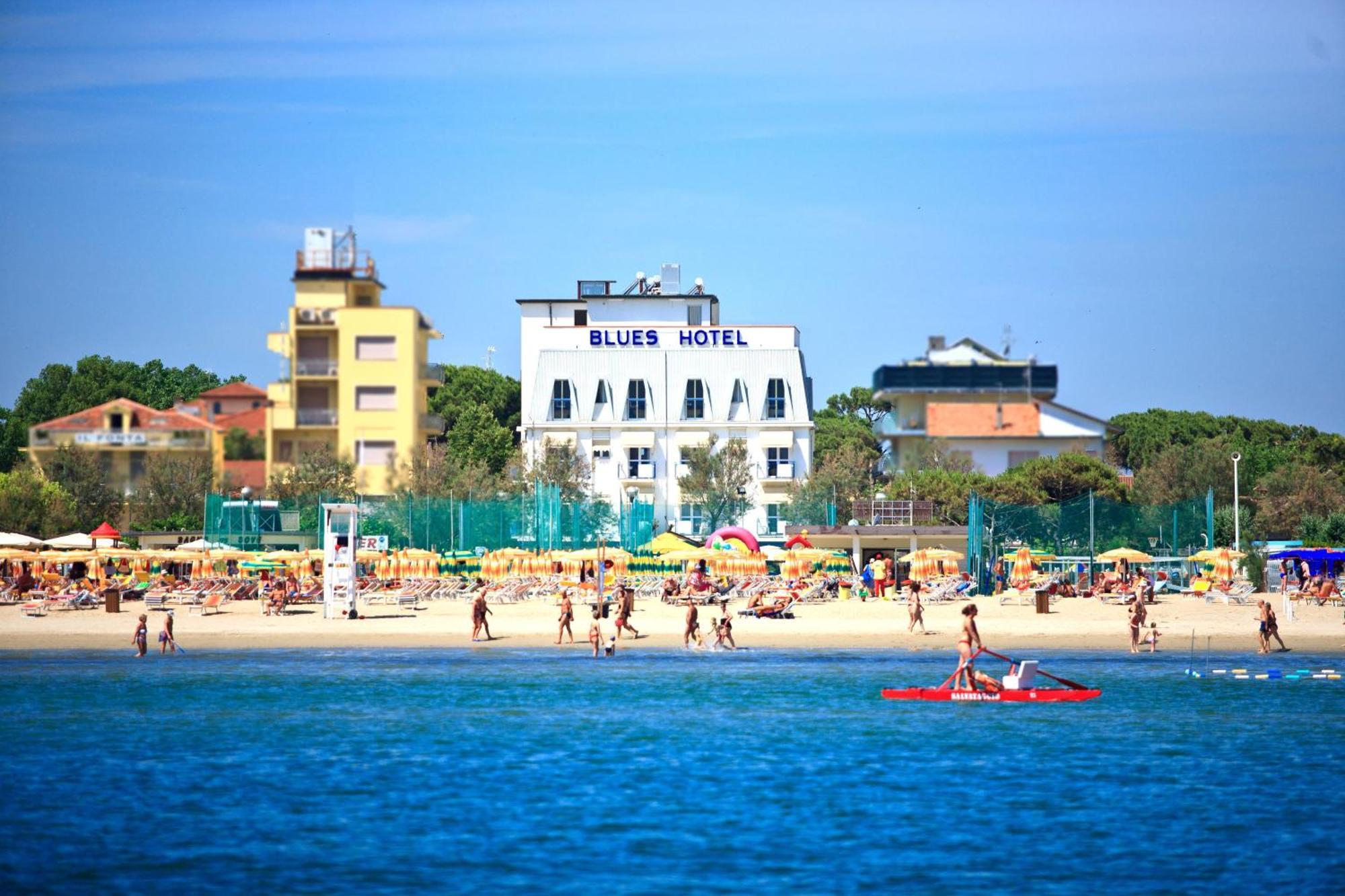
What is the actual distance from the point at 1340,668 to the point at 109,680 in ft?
89.1

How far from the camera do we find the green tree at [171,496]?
61.2m

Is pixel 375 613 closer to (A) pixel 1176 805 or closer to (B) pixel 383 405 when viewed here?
(B) pixel 383 405

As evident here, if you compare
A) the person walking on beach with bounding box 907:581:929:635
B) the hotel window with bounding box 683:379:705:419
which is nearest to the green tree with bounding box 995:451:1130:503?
the hotel window with bounding box 683:379:705:419

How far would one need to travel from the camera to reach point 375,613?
4725 centimetres

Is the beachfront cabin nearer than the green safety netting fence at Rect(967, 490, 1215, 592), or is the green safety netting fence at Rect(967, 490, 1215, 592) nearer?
the green safety netting fence at Rect(967, 490, 1215, 592)

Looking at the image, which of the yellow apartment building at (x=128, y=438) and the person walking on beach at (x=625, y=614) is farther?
the yellow apartment building at (x=128, y=438)

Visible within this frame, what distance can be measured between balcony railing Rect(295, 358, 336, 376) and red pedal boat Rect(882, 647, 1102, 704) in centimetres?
3189

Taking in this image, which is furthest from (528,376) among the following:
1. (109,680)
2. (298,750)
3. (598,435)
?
(298,750)

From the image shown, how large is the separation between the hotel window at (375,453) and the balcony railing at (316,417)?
2096 millimetres

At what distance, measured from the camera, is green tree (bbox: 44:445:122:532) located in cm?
6084

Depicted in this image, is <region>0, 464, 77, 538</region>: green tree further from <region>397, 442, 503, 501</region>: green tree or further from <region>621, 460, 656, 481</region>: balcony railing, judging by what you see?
<region>621, 460, 656, 481</region>: balcony railing

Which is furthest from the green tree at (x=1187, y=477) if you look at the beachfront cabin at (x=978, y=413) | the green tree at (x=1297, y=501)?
the beachfront cabin at (x=978, y=413)

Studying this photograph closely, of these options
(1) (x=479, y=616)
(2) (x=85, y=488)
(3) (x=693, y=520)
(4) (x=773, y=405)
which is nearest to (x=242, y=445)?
(1) (x=479, y=616)

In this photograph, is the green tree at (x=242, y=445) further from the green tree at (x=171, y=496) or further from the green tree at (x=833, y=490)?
the green tree at (x=833, y=490)
